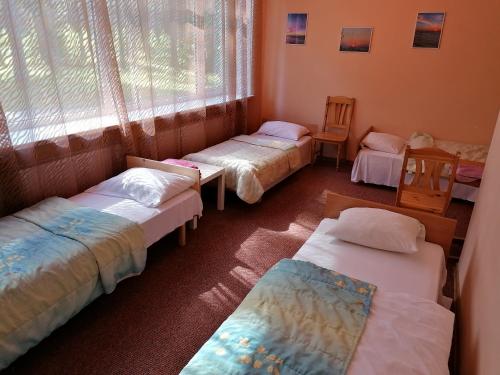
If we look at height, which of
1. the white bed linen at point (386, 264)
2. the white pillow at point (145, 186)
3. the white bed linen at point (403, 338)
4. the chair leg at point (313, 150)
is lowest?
the chair leg at point (313, 150)

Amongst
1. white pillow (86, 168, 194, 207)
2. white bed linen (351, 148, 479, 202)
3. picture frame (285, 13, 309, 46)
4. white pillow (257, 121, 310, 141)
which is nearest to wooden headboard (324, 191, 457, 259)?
white pillow (86, 168, 194, 207)

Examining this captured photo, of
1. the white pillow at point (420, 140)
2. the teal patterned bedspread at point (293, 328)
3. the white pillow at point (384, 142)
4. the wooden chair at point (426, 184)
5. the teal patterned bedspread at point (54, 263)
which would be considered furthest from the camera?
the white pillow at point (384, 142)

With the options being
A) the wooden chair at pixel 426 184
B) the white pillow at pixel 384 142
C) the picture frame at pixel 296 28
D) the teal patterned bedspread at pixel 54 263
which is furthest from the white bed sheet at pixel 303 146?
the teal patterned bedspread at pixel 54 263

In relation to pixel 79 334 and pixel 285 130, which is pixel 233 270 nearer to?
pixel 79 334

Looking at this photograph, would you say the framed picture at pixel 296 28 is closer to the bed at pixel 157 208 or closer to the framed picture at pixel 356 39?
the framed picture at pixel 356 39

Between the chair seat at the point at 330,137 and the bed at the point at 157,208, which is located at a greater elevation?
the chair seat at the point at 330,137

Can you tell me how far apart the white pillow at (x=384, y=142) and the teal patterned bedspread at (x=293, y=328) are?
291cm

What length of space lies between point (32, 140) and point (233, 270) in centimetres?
161

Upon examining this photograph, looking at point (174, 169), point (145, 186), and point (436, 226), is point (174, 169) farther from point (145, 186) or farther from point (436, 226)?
point (436, 226)

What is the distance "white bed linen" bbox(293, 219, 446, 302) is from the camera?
1.77 meters

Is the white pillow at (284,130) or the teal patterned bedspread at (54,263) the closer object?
the teal patterned bedspread at (54,263)

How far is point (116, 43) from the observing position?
2.71m

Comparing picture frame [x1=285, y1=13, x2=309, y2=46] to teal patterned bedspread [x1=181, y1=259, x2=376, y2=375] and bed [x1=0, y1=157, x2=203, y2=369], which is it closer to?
bed [x1=0, y1=157, x2=203, y2=369]

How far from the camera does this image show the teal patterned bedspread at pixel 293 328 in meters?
1.20
